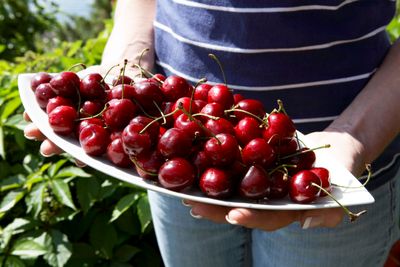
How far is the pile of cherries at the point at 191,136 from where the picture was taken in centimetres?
92

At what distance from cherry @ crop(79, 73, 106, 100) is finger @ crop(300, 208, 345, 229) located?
1.49ft

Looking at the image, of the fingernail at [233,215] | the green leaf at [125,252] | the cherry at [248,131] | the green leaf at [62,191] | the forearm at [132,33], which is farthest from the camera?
the green leaf at [125,252]

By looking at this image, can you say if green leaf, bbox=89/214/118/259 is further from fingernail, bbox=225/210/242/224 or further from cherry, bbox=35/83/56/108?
fingernail, bbox=225/210/242/224

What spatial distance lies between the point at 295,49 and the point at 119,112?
0.35 metres

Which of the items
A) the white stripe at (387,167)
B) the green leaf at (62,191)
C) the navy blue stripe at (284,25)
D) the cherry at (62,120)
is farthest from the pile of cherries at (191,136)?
the green leaf at (62,191)

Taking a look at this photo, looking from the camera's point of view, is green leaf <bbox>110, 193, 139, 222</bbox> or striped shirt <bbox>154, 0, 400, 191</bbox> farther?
green leaf <bbox>110, 193, 139, 222</bbox>

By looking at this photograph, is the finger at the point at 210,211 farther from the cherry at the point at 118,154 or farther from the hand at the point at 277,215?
the cherry at the point at 118,154

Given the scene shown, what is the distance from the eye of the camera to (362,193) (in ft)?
2.99

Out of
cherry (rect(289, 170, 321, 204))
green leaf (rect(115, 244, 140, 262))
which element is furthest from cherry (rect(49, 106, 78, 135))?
green leaf (rect(115, 244, 140, 262))

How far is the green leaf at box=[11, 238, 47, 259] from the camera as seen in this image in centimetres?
150

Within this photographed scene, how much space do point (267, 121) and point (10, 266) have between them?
0.87 metres

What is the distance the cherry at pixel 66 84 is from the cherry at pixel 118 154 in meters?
0.18

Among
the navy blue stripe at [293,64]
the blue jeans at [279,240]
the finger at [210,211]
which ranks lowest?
the blue jeans at [279,240]

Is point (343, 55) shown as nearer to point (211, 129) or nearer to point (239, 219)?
point (211, 129)
